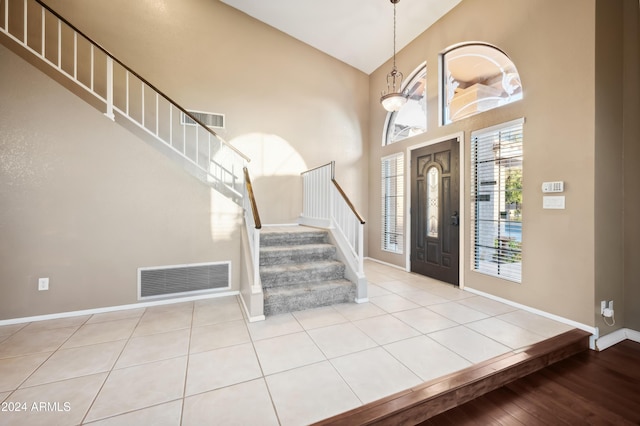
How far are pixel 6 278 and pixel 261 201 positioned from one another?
3.22 meters

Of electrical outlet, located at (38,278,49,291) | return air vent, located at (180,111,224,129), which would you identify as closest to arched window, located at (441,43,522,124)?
return air vent, located at (180,111,224,129)

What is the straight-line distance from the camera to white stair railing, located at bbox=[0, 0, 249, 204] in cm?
331

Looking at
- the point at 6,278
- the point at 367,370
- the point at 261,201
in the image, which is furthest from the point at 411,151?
the point at 6,278

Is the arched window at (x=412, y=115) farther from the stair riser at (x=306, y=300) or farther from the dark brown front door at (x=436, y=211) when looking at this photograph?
the stair riser at (x=306, y=300)

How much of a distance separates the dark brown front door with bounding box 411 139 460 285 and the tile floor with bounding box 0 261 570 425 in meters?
0.88

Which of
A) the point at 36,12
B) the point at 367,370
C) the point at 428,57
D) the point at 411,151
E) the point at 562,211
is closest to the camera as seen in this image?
the point at 367,370

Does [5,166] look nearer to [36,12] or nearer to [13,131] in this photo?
[13,131]

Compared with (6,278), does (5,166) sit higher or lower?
higher

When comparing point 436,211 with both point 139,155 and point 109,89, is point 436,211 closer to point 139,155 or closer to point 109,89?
point 139,155

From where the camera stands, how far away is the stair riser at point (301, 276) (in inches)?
131

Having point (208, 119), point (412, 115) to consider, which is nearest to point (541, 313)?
point (412, 115)

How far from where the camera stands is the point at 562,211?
2785 millimetres

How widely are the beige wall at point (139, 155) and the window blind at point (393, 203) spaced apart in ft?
4.78

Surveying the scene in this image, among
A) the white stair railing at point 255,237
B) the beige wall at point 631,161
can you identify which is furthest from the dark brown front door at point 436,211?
the white stair railing at point 255,237
